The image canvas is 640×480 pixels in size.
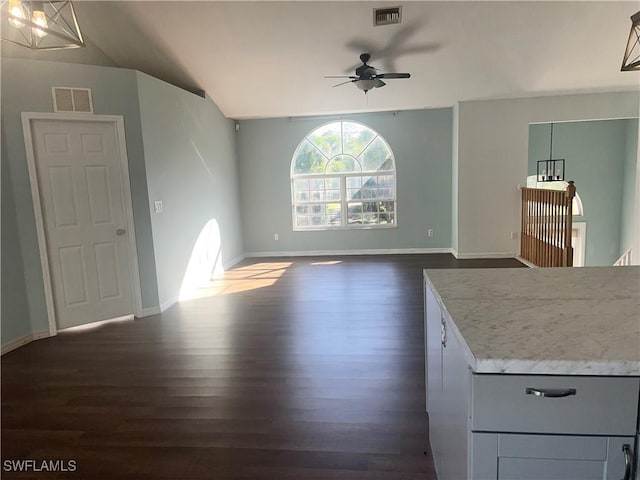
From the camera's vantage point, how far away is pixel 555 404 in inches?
39.2

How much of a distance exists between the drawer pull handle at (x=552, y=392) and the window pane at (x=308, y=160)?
6664 millimetres

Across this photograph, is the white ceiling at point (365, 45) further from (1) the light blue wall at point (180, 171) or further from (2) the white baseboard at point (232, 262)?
(2) the white baseboard at point (232, 262)

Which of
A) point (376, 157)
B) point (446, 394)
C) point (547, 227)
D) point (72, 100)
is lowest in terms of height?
point (446, 394)

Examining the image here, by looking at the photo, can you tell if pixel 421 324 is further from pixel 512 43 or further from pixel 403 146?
pixel 403 146

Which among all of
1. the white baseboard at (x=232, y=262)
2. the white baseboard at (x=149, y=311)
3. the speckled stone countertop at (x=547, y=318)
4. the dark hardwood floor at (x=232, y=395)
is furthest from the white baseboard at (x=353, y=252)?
the speckled stone countertop at (x=547, y=318)

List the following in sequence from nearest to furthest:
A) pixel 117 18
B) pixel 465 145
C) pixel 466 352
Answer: pixel 466 352
pixel 117 18
pixel 465 145

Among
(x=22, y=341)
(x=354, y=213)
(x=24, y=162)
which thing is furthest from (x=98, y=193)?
(x=354, y=213)

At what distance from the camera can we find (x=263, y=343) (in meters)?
3.44

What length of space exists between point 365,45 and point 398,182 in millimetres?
2900

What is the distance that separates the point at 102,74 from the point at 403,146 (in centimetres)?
491

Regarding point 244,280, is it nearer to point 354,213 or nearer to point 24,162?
point 354,213

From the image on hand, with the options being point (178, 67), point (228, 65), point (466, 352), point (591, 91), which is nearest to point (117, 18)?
point (178, 67)

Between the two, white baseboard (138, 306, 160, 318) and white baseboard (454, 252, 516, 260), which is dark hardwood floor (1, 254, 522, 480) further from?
white baseboard (454, 252, 516, 260)

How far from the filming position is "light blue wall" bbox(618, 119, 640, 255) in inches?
288
